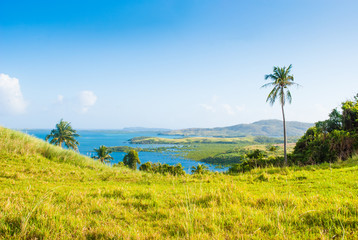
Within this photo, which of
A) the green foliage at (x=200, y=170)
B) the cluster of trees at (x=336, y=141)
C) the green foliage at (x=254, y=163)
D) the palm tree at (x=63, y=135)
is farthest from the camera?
the palm tree at (x=63, y=135)

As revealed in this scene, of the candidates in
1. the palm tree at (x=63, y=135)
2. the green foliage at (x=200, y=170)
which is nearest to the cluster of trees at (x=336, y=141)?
the green foliage at (x=200, y=170)

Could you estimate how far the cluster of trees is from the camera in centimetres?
1889

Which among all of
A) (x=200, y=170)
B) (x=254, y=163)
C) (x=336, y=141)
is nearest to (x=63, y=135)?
(x=200, y=170)

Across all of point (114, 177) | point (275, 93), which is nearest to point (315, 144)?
point (275, 93)

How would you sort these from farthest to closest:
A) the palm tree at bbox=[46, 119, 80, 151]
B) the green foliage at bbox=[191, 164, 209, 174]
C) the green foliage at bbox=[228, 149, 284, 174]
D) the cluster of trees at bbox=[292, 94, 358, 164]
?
the palm tree at bbox=[46, 119, 80, 151], the green foliage at bbox=[228, 149, 284, 174], the green foliage at bbox=[191, 164, 209, 174], the cluster of trees at bbox=[292, 94, 358, 164]

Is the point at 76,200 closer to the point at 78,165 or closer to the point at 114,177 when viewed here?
the point at 114,177

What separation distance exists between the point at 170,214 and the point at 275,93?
34.0 metres

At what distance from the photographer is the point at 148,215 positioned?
4352 mm

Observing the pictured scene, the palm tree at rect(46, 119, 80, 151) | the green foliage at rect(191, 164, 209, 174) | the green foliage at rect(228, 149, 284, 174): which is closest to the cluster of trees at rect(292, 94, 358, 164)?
the green foliage at rect(228, 149, 284, 174)

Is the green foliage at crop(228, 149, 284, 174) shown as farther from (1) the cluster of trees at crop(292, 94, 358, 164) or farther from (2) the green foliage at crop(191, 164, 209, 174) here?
(2) the green foliage at crop(191, 164, 209, 174)

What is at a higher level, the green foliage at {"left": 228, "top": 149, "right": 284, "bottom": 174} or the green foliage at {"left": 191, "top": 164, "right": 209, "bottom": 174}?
the green foliage at {"left": 228, "top": 149, "right": 284, "bottom": 174}

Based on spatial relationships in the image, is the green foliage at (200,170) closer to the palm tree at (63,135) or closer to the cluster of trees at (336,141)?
the cluster of trees at (336,141)

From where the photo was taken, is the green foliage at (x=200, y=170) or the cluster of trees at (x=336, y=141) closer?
the cluster of trees at (x=336, y=141)

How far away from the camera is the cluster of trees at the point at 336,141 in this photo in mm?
18891
